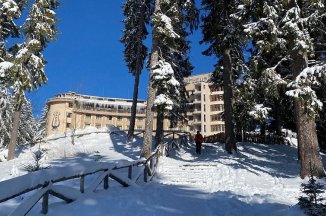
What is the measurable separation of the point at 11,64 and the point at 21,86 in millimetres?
1566

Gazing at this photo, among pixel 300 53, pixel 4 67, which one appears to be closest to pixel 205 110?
pixel 4 67

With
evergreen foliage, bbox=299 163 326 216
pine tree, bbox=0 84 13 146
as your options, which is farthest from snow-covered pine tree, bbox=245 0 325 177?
pine tree, bbox=0 84 13 146

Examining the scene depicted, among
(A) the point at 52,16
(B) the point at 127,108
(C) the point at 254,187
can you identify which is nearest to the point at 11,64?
(A) the point at 52,16

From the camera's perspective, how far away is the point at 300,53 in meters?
15.9

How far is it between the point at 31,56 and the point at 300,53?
18017 mm

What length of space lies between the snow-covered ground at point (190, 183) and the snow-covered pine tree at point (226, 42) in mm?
2319

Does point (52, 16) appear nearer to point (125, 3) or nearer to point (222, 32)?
point (125, 3)

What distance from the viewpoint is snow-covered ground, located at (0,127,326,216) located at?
8969 millimetres

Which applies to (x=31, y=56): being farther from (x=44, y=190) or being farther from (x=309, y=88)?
(x=44, y=190)

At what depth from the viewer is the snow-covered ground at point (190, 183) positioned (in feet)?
29.4

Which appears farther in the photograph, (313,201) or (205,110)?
(205,110)

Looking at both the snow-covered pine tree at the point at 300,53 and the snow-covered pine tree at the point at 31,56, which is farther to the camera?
the snow-covered pine tree at the point at 31,56

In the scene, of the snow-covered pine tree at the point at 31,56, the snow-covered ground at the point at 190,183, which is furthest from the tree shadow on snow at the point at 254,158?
the snow-covered pine tree at the point at 31,56

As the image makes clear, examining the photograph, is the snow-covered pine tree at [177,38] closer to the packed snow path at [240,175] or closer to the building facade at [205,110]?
the packed snow path at [240,175]
